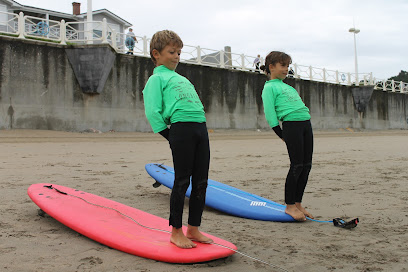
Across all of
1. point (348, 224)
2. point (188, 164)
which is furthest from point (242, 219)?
point (188, 164)

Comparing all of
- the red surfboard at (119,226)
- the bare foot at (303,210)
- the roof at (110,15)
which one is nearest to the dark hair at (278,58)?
the bare foot at (303,210)

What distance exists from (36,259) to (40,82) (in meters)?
11.6

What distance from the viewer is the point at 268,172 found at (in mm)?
6465

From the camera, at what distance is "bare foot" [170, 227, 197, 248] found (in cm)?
249

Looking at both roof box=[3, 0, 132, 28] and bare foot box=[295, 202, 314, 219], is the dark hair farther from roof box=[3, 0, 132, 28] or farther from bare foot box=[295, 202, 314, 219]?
roof box=[3, 0, 132, 28]

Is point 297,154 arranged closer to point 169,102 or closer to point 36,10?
point 169,102

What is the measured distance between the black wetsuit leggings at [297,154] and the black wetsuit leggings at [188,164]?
4.02 ft

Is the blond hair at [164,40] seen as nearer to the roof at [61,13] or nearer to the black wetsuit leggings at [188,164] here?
the black wetsuit leggings at [188,164]

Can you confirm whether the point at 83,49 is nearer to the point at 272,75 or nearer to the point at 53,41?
the point at 53,41

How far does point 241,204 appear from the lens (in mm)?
3822

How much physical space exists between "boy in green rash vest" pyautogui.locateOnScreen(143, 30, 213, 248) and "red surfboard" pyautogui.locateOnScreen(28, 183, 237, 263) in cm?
12

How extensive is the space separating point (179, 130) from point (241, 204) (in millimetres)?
1620

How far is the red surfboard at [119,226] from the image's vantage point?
7.93ft

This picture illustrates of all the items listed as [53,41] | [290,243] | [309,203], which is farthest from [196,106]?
[53,41]
